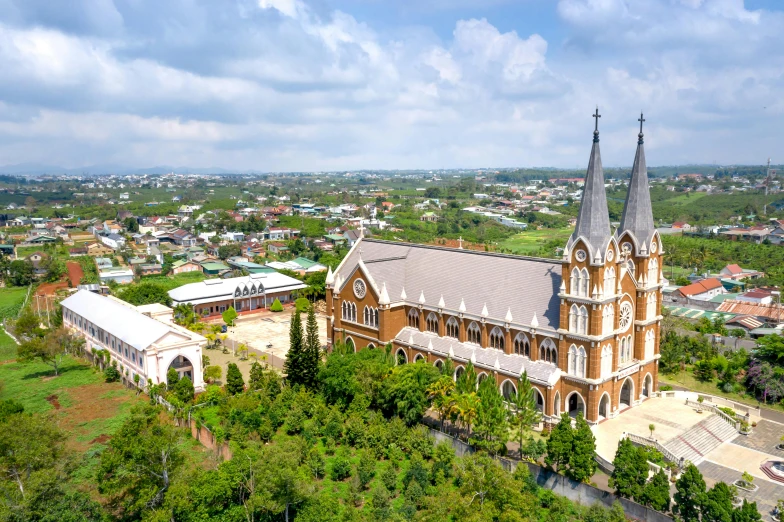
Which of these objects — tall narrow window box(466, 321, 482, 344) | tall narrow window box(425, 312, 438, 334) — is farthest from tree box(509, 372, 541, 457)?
tall narrow window box(425, 312, 438, 334)

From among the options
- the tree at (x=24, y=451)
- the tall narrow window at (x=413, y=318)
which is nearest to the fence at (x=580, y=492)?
the tall narrow window at (x=413, y=318)

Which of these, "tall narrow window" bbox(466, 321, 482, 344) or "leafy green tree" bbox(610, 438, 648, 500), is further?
"tall narrow window" bbox(466, 321, 482, 344)

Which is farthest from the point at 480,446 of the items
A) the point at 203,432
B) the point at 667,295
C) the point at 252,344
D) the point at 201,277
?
the point at 201,277

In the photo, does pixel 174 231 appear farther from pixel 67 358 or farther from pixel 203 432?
pixel 203 432

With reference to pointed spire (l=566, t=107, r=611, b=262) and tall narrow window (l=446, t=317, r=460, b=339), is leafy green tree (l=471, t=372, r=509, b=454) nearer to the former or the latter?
tall narrow window (l=446, t=317, r=460, b=339)

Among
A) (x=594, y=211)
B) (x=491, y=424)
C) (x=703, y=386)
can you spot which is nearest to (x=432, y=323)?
(x=491, y=424)

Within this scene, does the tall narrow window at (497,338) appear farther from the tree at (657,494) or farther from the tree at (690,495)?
the tree at (690,495)
